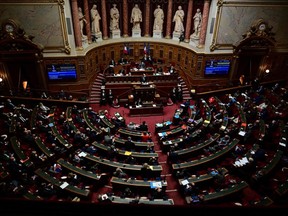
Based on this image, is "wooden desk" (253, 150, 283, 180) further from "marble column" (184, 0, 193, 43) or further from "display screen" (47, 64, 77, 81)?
"display screen" (47, 64, 77, 81)

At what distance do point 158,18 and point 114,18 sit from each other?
405 centimetres

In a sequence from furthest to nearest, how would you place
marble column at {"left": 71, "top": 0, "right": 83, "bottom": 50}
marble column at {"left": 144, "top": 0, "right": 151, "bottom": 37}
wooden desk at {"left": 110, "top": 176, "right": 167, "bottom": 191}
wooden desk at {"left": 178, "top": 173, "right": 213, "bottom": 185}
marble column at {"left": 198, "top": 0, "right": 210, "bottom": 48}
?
1. marble column at {"left": 144, "top": 0, "right": 151, "bottom": 37}
2. marble column at {"left": 198, "top": 0, "right": 210, "bottom": 48}
3. marble column at {"left": 71, "top": 0, "right": 83, "bottom": 50}
4. wooden desk at {"left": 178, "top": 173, "right": 213, "bottom": 185}
5. wooden desk at {"left": 110, "top": 176, "right": 167, "bottom": 191}

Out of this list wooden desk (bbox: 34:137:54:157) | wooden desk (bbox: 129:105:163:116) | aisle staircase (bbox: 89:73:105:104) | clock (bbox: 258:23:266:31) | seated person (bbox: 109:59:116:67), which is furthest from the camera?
seated person (bbox: 109:59:116:67)

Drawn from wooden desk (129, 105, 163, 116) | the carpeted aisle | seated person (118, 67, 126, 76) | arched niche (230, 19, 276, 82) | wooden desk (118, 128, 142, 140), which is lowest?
the carpeted aisle

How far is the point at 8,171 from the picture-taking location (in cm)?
1129

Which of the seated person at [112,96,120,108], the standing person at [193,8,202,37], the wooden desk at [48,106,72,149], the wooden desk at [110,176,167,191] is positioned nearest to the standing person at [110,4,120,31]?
the standing person at [193,8,202,37]

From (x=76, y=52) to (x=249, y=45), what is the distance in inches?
536

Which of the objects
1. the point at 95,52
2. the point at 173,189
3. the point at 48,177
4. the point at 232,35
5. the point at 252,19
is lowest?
the point at 173,189

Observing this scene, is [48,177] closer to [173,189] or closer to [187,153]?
[173,189]

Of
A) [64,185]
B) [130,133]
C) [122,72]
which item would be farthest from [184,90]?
[64,185]

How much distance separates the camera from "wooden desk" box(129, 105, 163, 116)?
18.4m

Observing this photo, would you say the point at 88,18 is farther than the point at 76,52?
Yes

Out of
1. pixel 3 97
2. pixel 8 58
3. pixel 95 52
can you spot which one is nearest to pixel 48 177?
pixel 3 97

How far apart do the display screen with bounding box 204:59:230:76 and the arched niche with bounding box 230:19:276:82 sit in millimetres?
632
